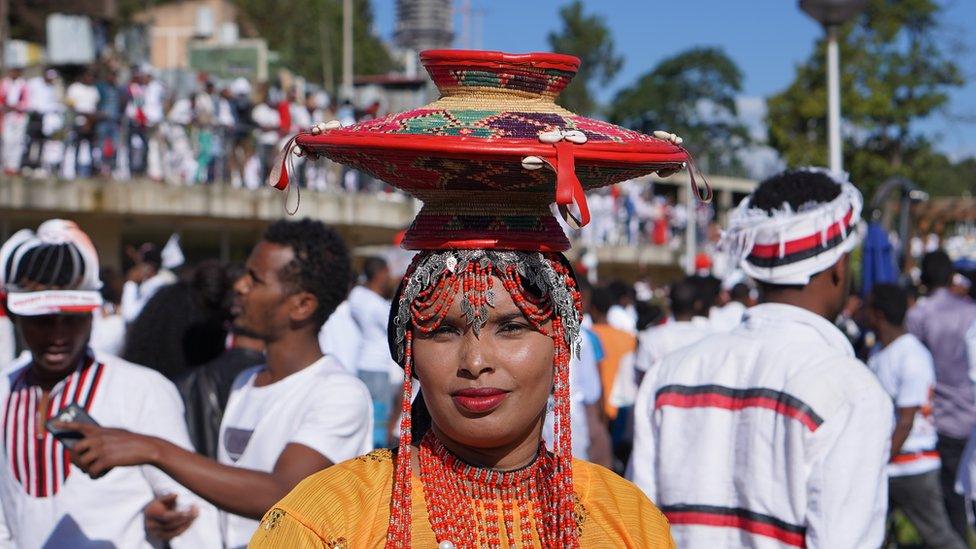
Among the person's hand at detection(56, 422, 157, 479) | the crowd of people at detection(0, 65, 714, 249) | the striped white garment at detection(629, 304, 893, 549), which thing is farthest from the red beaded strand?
the crowd of people at detection(0, 65, 714, 249)

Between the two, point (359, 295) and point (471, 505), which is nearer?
point (471, 505)

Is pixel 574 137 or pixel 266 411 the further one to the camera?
pixel 266 411

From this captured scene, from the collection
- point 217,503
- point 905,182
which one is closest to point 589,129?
point 217,503

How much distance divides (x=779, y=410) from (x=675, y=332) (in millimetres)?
4386

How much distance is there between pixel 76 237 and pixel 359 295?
502 cm

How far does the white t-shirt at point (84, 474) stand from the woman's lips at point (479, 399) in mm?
1768

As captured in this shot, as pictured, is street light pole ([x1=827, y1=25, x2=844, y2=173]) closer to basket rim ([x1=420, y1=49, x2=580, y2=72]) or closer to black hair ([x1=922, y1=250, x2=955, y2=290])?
black hair ([x1=922, y1=250, x2=955, y2=290])

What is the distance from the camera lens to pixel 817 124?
96.8 feet

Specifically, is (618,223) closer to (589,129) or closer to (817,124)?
(817,124)

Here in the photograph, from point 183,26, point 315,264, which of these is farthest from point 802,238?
point 183,26

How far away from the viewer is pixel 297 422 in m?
3.67

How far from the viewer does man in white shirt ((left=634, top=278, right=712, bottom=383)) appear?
789 cm

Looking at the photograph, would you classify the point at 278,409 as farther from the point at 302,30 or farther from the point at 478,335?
the point at 302,30

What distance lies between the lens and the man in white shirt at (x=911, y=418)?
271 inches
